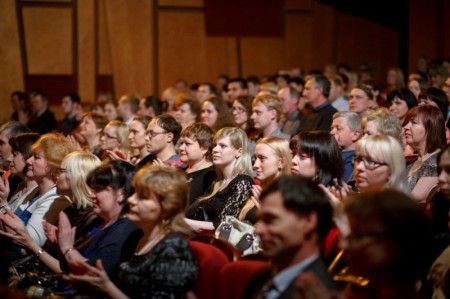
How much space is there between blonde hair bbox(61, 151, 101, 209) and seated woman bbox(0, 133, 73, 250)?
0.30 m

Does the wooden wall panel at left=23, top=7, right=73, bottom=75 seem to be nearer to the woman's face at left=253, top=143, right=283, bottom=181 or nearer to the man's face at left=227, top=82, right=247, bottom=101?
the man's face at left=227, top=82, right=247, bottom=101

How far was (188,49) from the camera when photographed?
1159cm

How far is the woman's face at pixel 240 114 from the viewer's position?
7297 mm

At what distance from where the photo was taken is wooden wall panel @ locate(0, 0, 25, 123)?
1036 centimetres

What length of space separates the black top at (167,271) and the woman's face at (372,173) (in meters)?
0.94

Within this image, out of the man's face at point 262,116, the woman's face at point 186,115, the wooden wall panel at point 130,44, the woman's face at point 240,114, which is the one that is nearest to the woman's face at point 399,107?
the man's face at point 262,116

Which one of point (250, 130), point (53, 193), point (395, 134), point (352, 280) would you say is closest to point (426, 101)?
point (395, 134)

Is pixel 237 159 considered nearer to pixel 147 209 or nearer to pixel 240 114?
pixel 147 209

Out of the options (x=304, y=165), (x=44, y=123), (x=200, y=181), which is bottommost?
(x=44, y=123)

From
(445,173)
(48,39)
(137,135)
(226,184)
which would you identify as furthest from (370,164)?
(48,39)

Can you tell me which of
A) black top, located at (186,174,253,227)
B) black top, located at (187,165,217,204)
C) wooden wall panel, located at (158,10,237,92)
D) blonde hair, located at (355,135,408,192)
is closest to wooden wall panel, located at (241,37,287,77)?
wooden wall panel, located at (158,10,237,92)

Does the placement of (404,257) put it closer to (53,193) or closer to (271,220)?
(271,220)

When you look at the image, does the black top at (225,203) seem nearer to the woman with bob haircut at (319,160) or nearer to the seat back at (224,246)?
the woman with bob haircut at (319,160)

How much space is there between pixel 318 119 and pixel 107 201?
4.16 meters
